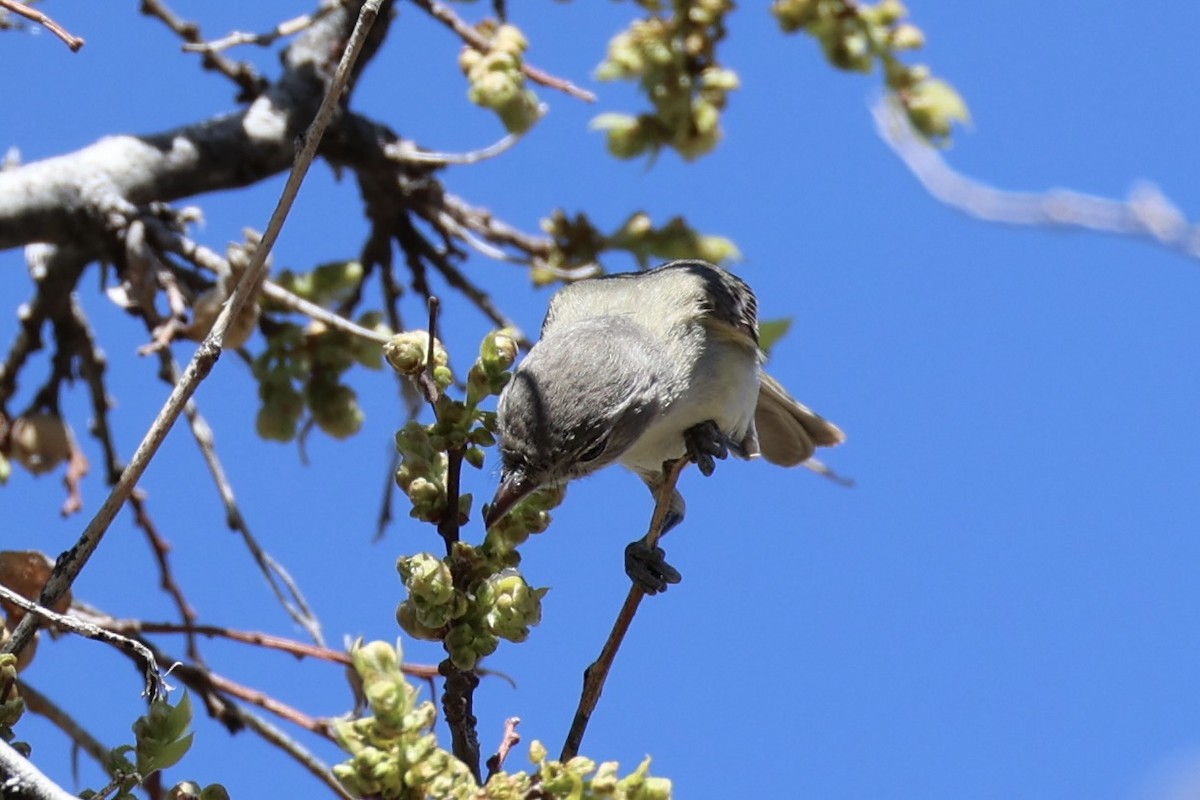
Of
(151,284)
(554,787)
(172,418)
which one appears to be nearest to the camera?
(554,787)

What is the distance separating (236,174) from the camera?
427 centimetres

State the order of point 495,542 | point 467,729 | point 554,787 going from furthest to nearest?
point 495,542 → point 467,729 → point 554,787

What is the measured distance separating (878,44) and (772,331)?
2.73 ft

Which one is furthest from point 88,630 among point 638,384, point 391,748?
point 638,384

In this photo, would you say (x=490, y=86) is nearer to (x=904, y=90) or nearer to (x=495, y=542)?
(x=904, y=90)

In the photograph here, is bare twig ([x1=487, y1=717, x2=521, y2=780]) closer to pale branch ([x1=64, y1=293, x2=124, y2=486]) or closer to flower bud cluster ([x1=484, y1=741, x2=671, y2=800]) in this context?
flower bud cluster ([x1=484, y1=741, x2=671, y2=800])

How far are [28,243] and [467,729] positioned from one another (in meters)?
2.26

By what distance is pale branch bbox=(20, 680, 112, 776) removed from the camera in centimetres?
297

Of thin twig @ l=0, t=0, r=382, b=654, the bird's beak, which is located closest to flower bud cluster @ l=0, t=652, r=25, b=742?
thin twig @ l=0, t=0, r=382, b=654

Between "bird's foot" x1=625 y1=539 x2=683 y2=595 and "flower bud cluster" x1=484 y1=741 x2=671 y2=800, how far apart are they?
3.47 ft

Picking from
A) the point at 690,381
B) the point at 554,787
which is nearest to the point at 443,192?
the point at 690,381

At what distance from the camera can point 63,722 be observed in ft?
9.80

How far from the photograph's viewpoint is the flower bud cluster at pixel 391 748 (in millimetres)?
1800

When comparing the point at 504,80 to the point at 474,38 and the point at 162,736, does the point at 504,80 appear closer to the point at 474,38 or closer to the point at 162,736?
the point at 474,38
